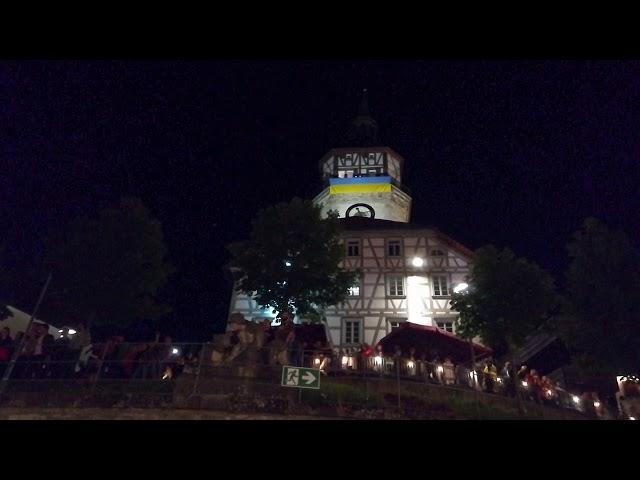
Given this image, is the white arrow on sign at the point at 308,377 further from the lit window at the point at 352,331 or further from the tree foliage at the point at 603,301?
the lit window at the point at 352,331

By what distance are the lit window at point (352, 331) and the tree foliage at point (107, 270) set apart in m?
9.85

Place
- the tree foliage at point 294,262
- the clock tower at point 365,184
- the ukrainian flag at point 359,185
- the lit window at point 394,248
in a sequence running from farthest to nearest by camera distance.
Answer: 1. the ukrainian flag at point 359,185
2. the clock tower at point 365,184
3. the lit window at point 394,248
4. the tree foliage at point 294,262

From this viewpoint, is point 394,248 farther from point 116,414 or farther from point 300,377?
point 116,414

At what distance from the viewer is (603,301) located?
1784 centimetres

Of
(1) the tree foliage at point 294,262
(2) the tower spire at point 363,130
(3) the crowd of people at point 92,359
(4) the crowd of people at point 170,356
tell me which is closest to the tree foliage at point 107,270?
(1) the tree foliage at point 294,262

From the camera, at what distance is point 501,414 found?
16.0 m

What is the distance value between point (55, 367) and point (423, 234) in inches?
867

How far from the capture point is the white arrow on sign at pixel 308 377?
12.3 metres

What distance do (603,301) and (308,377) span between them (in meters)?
11.7

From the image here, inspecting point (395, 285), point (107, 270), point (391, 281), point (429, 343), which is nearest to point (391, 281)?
point (391, 281)

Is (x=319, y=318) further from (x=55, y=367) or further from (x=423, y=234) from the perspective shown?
(x=55, y=367)

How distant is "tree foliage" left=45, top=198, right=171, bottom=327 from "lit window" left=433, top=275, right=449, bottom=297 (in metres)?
14.6

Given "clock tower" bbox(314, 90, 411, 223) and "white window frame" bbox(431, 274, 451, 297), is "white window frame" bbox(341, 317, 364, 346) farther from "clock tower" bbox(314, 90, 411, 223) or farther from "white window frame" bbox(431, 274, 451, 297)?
"clock tower" bbox(314, 90, 411, 223)

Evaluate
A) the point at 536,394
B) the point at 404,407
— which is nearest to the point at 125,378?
the point at 404,407
